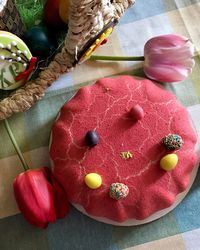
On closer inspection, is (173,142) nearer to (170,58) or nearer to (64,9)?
(170,58)

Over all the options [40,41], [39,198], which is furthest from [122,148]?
[40,41]

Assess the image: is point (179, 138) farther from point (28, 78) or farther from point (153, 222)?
point (28, 78)

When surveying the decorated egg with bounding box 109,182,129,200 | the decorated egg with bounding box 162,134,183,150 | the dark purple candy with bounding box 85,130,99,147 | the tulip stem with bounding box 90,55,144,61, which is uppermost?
the tulip stem with bounding box 90,55,144,61

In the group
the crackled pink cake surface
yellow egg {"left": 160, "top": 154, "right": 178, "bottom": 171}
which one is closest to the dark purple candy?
the crackled pink cake surface

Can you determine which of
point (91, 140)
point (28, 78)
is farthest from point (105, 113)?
point (28, 78)

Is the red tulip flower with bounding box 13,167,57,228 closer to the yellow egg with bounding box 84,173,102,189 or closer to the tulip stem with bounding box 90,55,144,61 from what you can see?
the yellow egg with bounding box 84,173,102,189
